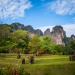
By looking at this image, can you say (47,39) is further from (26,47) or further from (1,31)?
(1,31)

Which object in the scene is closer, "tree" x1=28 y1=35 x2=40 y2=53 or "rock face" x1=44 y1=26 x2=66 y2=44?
"tree" x1=28 y1=35 x2=40 y2=53

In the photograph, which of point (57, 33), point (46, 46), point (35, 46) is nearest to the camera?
point (46, 46)

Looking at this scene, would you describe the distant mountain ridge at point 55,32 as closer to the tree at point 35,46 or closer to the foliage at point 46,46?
the tree at point 35,46

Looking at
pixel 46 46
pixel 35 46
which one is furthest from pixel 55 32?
pixel 46 46

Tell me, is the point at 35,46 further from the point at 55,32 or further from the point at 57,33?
the point at 55,32

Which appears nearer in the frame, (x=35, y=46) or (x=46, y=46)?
(x=46, y=46)

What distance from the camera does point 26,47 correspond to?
53.8 meters

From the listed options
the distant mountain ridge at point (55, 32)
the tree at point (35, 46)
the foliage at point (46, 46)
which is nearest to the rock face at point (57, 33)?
the distant mountain ridge at point (55, 32)

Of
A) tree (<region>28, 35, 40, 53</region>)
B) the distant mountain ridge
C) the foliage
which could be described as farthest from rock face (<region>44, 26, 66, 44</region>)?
the foliage

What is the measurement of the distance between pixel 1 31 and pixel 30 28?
264 feet

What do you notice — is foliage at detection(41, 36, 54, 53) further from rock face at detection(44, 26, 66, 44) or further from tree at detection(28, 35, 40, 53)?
rock face at detection(44, 26, 66, 44)

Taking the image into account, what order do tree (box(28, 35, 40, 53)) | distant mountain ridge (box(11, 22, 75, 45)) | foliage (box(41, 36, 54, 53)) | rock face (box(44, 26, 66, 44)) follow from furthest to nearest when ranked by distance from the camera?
rock face (box(44, 26, 66, 44)), distant mountain ridge (box(11, 22, 75, 45)), tree (box(28, 35, 40, 53)), foliage (box(41, 36, 54, 53))

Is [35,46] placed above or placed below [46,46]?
above

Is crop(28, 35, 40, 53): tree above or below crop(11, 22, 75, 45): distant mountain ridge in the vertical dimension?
below
